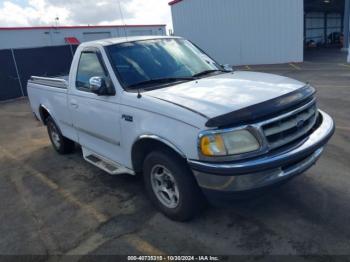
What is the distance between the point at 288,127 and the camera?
310cm

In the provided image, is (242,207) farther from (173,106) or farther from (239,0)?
(239,0)

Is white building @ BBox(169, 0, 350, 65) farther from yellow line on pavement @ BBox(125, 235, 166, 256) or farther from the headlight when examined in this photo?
yellow line on pavement @ BBox(125, 235, 166, 256)

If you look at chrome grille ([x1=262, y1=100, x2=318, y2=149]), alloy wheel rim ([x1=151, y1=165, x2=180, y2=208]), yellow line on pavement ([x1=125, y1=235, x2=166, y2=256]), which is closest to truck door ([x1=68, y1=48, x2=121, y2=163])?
alloy wheel rim ([x1=151, y1=165, x2=180, y2=208])

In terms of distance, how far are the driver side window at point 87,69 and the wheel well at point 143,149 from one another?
1050 millimetres

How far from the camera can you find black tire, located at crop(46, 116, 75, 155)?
6078 mm

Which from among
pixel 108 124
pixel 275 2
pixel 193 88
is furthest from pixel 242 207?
pixel 275 2

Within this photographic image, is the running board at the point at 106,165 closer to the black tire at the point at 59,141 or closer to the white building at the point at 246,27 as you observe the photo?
the black tire at the point at 59,141

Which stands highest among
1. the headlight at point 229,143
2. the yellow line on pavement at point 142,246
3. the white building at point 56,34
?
the white building at point 56,34

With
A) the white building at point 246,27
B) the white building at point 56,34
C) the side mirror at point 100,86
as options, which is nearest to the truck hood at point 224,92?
the side mirror at point 100,86

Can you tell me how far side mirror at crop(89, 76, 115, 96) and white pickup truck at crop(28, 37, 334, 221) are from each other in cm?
1

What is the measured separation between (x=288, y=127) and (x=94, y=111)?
7.94ft

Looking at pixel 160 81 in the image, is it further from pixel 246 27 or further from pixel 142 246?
pixel 246 27

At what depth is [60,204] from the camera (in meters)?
4.34

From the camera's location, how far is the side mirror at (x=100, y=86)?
3826 millimetres
